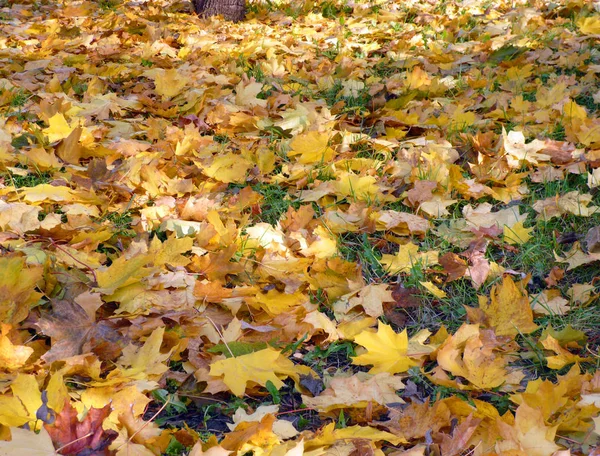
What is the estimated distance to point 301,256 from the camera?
2.10 meters

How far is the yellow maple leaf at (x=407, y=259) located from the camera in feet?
6.70

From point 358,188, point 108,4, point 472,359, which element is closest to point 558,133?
point 358,188

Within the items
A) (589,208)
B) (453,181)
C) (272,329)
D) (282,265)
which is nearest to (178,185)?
(282,265)

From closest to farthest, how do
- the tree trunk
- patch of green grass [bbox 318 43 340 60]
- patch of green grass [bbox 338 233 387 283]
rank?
patch of green grass [bbox 338 233 387 283] < patch of green grass [bbox 318 43 340 60] < the tree trunk

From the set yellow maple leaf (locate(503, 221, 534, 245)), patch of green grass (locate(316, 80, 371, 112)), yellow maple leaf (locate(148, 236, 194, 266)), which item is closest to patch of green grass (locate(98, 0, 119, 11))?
patch of green grass (locate(316, 80, 371, 112))

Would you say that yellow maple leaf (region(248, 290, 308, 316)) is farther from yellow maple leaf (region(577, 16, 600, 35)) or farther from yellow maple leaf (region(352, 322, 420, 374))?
yellow maple leaf (region(577, 16, 600, 35))

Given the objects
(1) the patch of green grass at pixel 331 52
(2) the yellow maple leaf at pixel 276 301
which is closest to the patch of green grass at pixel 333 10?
(1) the patch of green grass at pixel 331 52

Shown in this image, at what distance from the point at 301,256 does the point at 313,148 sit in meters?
0.74

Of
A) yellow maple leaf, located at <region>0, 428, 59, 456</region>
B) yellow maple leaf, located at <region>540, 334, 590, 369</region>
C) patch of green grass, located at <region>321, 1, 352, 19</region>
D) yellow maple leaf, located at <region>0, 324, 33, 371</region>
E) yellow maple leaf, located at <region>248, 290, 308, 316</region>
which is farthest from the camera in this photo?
patch of green grass, located at <region>321, 1, 352, 19</region>

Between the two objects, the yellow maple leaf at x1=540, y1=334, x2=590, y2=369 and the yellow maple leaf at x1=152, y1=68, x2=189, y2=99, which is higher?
the yellow maple leaf at x1=152, y1=68, x2=189, y2=99

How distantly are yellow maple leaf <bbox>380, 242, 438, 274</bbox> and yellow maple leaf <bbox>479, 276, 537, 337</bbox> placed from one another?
307 millimetres

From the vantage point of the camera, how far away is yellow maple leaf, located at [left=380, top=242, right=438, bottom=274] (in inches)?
80.4

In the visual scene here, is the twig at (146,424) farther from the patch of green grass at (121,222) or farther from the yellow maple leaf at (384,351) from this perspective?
the patch of green grass at (121,222)

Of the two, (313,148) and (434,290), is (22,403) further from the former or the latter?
(313,148)
